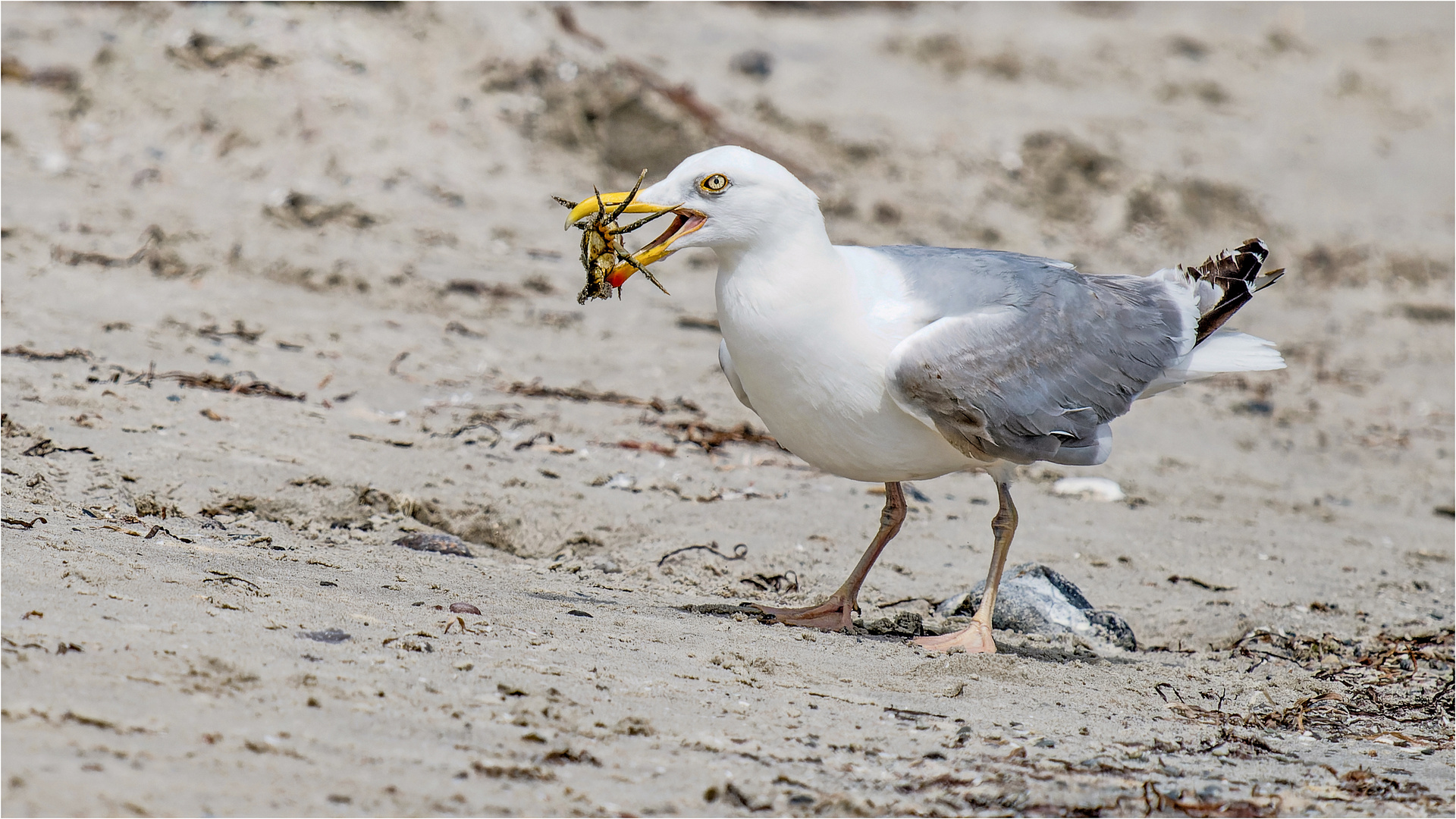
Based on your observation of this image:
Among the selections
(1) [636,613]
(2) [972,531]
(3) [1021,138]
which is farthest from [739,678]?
(3) [1021,138]

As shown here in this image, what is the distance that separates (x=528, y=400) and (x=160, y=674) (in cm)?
399

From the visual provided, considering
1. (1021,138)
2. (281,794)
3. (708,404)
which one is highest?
(1021,138)

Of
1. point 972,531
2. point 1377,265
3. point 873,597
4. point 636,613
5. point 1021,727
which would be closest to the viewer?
point 1021,727

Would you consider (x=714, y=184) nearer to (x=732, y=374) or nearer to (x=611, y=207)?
(x=611, y=207)

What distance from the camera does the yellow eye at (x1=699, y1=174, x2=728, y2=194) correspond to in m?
3.89

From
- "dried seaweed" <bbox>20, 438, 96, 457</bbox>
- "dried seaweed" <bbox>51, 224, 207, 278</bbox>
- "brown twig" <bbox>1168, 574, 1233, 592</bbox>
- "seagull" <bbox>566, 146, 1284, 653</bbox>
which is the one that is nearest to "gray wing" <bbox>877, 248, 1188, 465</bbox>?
"seagull" <bbox>566, 146, 1284, 653</bbox>

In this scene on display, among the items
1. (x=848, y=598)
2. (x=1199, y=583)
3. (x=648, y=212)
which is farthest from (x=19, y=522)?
(x=1199, y=583)

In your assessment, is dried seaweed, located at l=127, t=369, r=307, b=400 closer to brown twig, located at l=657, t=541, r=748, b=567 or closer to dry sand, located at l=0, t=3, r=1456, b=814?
dry sand, located at l=0, t=3, r=1456, b=814

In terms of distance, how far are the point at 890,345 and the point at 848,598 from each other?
0.92 m

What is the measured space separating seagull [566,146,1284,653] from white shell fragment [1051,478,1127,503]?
1.75 m

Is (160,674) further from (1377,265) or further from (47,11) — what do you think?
(1377,265)

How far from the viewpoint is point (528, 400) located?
21.8ft

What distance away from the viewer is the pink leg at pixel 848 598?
14.1 ft

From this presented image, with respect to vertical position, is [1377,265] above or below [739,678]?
above
